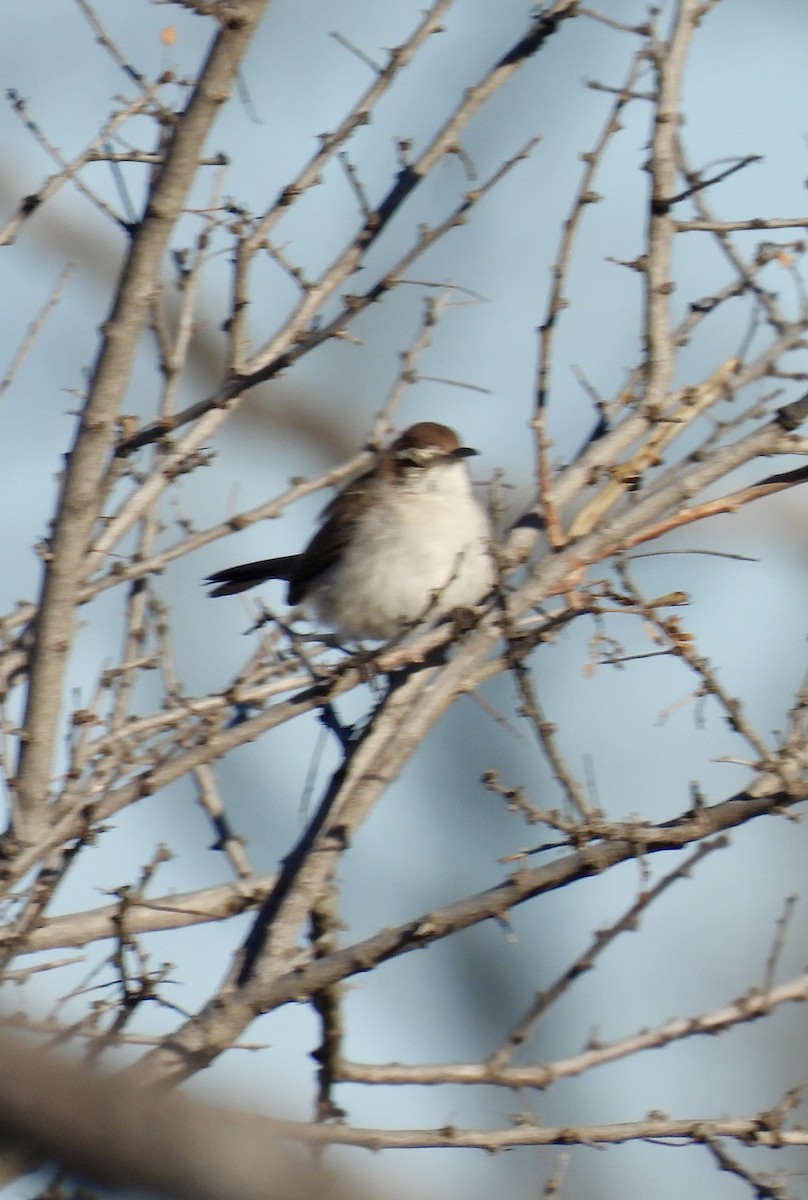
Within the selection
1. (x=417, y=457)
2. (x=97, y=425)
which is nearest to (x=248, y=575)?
(x=417, y=457)

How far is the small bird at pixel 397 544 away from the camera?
6176 mm

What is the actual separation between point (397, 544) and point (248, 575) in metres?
1.19

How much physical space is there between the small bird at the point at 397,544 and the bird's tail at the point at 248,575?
0.42ft

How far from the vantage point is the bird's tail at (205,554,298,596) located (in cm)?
728

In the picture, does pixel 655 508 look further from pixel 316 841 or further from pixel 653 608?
pixel 316 841

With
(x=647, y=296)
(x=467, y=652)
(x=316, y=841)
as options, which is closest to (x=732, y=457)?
(x=647, y=296)

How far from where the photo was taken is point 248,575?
7.33m

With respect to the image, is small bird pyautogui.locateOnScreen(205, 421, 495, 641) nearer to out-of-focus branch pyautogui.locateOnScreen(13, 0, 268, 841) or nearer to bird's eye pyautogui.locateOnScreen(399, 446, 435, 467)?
bird's eye pyautogui.locateOnScreen(399, 446, 435, 467)

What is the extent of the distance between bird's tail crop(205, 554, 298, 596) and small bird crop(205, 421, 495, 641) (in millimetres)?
128

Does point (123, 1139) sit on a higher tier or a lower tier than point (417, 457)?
lower

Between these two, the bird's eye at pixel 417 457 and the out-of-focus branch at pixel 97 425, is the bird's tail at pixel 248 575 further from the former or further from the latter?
the out-of-focus branch at pixel 97 425

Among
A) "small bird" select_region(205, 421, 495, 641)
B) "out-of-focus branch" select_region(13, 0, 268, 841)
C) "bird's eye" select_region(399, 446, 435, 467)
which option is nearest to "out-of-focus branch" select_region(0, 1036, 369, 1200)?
"out-of-focus branch" select_region(13, 0, 268, 841)

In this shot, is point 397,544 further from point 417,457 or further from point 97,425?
point 97,425

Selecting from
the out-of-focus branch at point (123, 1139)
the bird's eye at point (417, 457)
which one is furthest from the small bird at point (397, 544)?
the out-of-focus branch at point (123, 1139)
